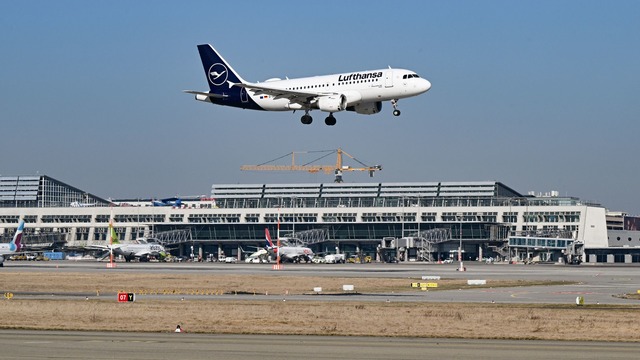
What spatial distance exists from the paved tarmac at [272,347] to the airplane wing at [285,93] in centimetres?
4025

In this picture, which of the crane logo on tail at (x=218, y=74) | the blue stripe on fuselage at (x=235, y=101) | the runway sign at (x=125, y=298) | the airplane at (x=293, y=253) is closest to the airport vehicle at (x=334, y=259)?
the airplane at (x=293, y=253)

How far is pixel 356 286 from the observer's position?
89312 mm

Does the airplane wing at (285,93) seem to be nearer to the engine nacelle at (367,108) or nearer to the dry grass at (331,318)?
the engine nacelle at (367,108)

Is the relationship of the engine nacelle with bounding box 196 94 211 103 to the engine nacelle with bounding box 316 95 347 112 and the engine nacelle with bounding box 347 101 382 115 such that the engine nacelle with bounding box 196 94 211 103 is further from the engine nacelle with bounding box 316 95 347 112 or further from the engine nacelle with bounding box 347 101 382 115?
the engine nacelle with bounding box 347 101 382 115

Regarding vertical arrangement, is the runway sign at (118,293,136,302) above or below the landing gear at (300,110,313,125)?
below

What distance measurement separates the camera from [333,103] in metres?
85.1

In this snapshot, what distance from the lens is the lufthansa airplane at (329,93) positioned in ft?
280

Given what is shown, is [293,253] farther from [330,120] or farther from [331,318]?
[331,318]

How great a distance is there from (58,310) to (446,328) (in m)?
23.3

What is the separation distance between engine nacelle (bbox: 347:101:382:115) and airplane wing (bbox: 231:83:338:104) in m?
2.17

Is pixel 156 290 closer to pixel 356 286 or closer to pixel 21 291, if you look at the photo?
pixel 21 291

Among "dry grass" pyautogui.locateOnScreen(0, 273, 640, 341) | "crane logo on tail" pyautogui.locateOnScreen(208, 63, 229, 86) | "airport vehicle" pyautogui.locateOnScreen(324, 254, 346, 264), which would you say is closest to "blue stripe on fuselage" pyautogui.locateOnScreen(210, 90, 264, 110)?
"crane logo on tail" pyautogui.locateOnScreen(208, 63, 229, 86)

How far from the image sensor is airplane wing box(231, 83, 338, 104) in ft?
280

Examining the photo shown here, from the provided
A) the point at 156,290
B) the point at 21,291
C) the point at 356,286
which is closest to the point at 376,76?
the point at 356,286
